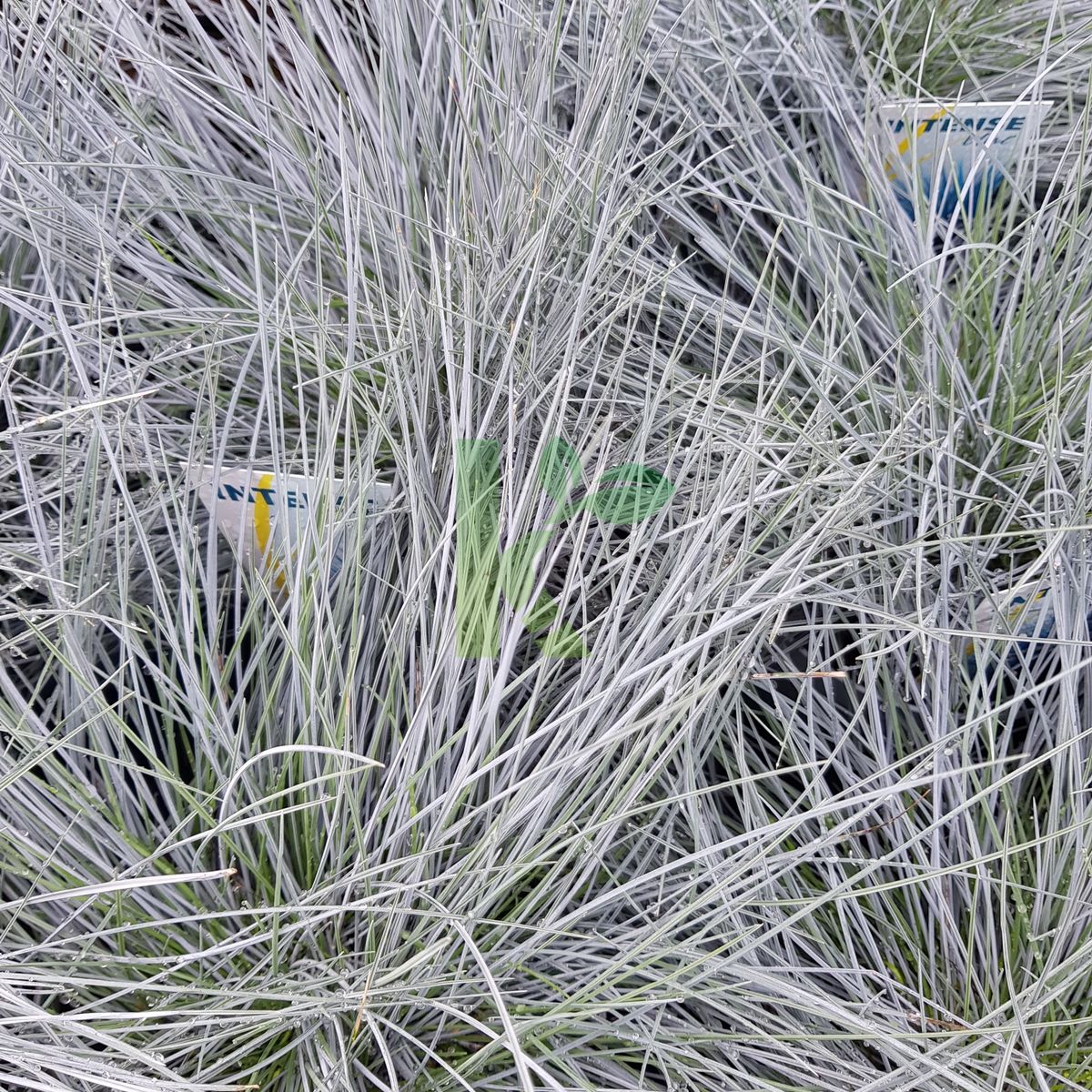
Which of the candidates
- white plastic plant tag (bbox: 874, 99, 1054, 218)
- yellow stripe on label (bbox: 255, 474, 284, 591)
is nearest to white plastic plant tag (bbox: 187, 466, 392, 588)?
yellow stripe on label (bbox: 255, 474, 284, 591)

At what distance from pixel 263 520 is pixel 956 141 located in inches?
25.1

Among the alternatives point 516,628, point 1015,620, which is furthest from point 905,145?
point 516,628

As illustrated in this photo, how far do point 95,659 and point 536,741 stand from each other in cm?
28

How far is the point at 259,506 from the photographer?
598mm

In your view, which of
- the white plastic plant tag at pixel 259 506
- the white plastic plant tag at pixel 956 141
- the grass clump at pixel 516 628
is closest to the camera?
the grass clump at pixel 516 628

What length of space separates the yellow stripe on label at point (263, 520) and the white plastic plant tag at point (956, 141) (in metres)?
0.52

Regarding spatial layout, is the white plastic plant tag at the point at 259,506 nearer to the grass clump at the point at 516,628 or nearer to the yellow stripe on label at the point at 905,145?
the grass clump at the point at 516,628

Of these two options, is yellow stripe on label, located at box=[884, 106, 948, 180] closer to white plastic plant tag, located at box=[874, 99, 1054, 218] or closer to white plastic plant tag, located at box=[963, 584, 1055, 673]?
white plastic plant tag, located at box=[874, 99, 1054, 218]

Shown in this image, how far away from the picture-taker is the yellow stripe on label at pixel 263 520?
1.94 feet

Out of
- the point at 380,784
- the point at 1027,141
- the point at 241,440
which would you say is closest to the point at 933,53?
the point at 1027,141

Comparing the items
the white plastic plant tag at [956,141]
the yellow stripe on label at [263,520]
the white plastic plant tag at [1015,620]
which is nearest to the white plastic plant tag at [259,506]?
the yellow stripe on label at [263,520]

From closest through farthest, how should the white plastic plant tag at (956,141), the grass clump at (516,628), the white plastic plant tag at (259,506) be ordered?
the grass clump at (516,628) → the white plastic plant tag at (259,506) → the white plastic plant tag at (956,141)

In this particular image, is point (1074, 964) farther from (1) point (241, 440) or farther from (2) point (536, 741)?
(1) point (241, 440)

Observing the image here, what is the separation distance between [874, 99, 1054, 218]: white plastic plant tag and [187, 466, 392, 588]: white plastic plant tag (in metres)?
0.50
